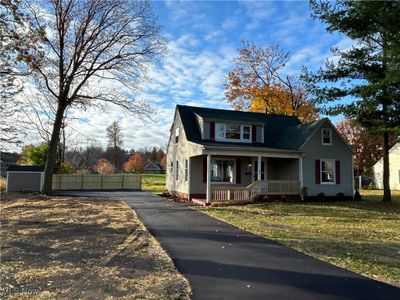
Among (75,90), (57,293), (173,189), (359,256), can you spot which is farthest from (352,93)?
(57,293)

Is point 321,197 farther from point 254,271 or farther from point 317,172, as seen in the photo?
point 254,271

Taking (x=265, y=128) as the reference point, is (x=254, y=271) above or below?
below

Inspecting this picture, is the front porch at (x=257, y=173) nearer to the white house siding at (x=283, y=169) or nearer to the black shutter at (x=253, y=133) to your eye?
the white house siding at (x=283, y=169)

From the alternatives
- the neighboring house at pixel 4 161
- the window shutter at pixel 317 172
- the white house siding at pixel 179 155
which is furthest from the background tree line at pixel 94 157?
the window shutter at pixel 317 172

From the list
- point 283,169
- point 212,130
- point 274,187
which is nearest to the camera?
point 274,187

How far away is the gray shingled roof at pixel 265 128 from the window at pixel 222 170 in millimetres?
1315

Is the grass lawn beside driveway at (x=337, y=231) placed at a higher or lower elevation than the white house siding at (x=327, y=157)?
lower

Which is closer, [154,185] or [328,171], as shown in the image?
[328,171]

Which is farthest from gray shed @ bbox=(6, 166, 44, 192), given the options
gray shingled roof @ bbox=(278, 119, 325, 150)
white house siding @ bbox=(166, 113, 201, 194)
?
gray shingled roof @ bbox=(278, 119, 325, 150)

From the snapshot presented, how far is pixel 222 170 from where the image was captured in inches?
925

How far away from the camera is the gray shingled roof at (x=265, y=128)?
2323 centimetres

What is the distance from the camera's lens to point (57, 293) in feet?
17.5

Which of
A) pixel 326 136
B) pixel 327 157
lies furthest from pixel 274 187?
pixel 326 136

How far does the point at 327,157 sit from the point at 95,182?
68.5 feet
